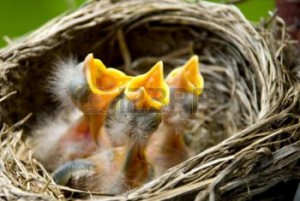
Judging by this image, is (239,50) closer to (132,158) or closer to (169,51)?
(169,51)

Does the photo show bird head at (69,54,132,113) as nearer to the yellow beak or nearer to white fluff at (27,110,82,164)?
the yellow beak

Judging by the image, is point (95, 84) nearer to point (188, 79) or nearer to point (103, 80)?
point (103, 80)

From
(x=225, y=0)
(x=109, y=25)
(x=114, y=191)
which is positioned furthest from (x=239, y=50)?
(x=114, y=191)

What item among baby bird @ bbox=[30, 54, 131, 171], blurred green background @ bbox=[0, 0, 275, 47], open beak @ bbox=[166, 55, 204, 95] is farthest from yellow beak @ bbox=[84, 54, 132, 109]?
blurred green background @ bbox=[0, 0, 275, 47]

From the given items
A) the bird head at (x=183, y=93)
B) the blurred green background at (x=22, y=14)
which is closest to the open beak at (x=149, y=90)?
the bird head at (x=183, y=93)

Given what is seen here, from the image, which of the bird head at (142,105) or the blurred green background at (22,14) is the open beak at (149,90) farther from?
the blurred green background at (22,14)
